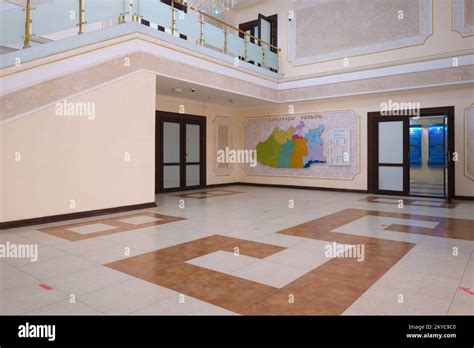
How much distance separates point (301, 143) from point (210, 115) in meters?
3.45

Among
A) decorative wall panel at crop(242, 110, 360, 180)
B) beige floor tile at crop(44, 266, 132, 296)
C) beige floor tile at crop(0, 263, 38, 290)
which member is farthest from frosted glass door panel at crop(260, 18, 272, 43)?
beige floor tile at crop(0, 263, 38, 290)

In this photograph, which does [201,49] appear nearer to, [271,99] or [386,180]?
[271,99]

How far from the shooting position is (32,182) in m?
5.83

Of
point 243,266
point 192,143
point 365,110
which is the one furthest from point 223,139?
point 243,266

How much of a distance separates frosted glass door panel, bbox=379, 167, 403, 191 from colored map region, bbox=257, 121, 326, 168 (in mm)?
1924

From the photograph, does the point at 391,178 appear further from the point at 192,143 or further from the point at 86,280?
the point at 86,280

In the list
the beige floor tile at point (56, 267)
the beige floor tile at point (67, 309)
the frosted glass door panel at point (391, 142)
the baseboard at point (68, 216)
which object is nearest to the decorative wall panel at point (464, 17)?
the frosted glass door panel at point (391, 142)

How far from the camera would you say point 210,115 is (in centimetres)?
1285

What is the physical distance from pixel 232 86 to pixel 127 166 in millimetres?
4242

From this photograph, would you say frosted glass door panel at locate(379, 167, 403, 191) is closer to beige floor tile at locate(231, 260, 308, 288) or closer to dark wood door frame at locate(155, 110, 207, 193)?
dark wood door frame at locate(155, 110, 207, 193)

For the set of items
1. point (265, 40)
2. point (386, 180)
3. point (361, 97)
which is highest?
point (265, 40)

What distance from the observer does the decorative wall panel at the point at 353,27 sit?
9.93 metres

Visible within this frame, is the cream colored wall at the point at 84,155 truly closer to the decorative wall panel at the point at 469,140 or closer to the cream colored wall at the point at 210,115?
the cream colored wall at the point at 210,115

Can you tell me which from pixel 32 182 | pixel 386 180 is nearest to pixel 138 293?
pixel 32 182
